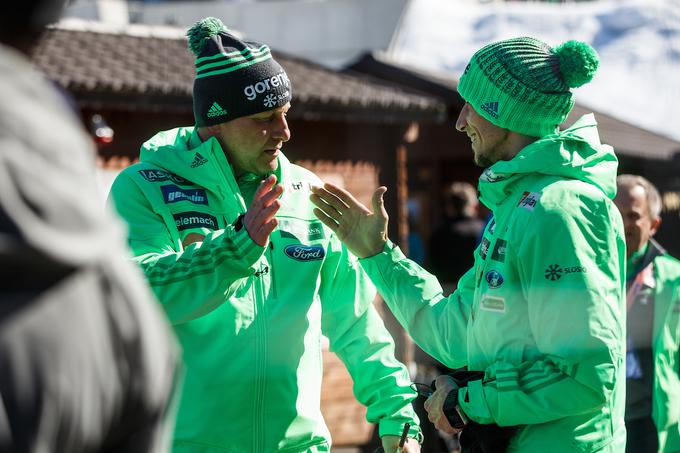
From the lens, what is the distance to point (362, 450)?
8.90 meters

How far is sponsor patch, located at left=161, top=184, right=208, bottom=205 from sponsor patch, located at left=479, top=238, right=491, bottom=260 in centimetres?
91

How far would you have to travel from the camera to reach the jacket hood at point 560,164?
10.1 ft

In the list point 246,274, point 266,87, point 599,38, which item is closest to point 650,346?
point 266,87

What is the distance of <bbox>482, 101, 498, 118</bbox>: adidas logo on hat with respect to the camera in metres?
3.28

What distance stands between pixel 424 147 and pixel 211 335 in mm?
12766

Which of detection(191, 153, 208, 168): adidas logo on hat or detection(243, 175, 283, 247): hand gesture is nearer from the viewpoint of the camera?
detection(243, 175, 283, 247): hand gesture

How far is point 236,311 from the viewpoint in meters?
3.28

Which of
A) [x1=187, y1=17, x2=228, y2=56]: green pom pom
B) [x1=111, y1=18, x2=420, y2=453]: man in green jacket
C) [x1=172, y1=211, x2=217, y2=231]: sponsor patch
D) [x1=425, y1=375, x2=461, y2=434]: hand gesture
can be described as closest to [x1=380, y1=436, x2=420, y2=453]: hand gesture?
[x1=111, y1=18, x2=420, y2=453]: man in green jacket

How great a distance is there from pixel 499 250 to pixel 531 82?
593 mm

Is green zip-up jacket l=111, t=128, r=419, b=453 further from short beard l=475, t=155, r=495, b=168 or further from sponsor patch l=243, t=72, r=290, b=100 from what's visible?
short beard l=475, t=155, r=495, b=168

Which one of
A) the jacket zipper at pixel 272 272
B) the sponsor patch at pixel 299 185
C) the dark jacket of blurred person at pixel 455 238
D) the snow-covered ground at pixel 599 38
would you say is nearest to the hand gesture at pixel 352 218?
the sponsor patch at pixel 299 185

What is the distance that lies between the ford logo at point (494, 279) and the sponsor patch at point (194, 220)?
92 centimetres

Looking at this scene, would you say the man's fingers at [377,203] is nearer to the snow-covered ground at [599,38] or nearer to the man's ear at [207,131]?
the man's ear at [207,131]

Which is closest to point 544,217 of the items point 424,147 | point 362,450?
point 362,450
